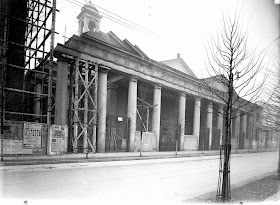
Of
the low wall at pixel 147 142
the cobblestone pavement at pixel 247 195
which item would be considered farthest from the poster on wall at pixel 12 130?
the cobblestone pavement at pixel 247 195

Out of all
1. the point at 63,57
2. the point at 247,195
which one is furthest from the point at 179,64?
the point at 247,195

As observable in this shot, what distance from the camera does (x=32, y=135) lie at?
15797 mm

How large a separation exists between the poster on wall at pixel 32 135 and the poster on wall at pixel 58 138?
86cm

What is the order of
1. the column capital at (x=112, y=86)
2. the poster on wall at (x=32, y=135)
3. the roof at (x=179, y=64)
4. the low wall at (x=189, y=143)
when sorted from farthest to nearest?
the roof at (x=179, y=64), the column capital at (x=112, y=86), the low wall at (x=189, y=143), the poster on wall at (x=32, y=135)

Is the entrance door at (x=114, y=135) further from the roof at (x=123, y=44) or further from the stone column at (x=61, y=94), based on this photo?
the roof at (x=123, y=44)

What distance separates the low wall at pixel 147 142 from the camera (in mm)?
24953

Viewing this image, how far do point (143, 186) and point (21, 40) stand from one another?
17.0 meters

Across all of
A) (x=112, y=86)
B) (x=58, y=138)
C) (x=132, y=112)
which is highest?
(x=112, y=86)

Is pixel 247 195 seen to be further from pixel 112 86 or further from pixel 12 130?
pixel 112 86

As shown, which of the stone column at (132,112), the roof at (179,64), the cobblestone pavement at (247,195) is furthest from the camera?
the roof at (179,64)

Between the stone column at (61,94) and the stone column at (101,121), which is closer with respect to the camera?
the stone column at (61,94)

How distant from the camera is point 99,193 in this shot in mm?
6996

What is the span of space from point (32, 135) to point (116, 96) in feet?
63.4

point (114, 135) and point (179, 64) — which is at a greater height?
point (179, 64)
